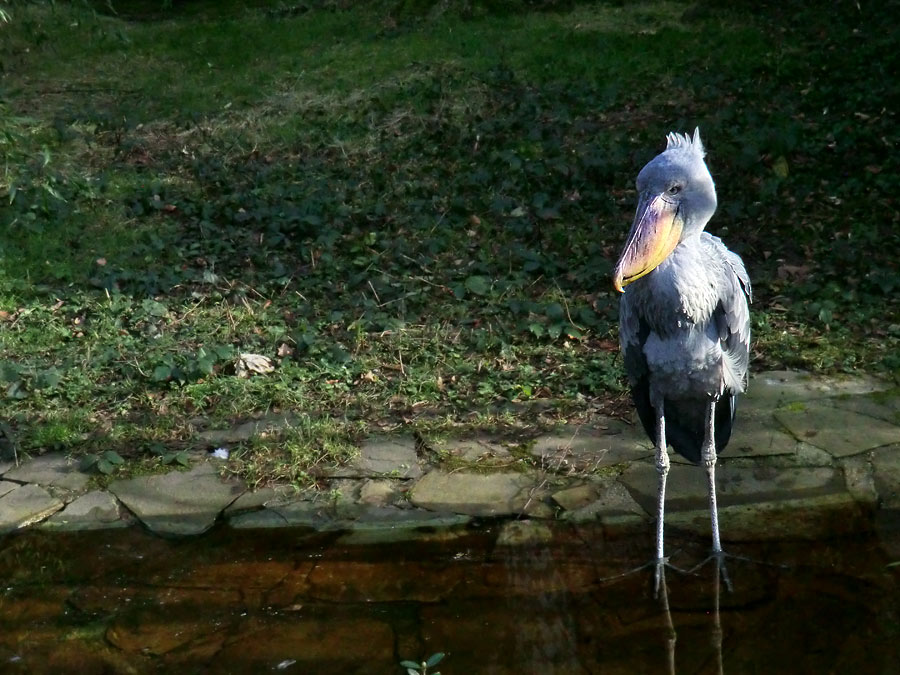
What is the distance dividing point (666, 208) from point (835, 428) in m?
1.71

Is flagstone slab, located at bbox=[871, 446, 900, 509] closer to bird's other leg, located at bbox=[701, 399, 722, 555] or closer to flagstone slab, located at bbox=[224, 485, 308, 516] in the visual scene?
bird's other leg, located at bbox=[701, 399, 722, 555]

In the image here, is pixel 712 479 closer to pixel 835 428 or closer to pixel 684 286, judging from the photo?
pixel 684 286

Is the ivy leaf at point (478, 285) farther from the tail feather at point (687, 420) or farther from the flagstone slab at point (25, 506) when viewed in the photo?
the flagstone slab at point (25, 506)

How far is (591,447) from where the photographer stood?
486 centimetres

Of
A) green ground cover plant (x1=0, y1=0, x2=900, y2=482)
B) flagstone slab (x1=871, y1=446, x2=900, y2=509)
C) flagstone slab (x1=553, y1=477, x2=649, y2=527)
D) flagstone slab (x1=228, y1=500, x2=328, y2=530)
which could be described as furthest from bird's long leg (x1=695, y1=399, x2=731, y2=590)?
flagstone slab (x1=228, y1=500, x2=328, y2=530)

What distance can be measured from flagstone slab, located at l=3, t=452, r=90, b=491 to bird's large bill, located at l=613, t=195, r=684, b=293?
2.65 metres

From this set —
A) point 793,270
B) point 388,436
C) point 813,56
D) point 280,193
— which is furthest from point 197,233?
point 813,56

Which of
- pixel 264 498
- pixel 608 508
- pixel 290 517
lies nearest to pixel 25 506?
pixel 264 498

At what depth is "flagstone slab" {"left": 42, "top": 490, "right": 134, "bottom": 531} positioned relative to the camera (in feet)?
14.6

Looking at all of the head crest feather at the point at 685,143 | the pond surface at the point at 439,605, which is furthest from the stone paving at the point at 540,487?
the head crest feather at the point at 685,143

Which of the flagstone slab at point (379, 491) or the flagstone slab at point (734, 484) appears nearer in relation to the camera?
the flagstone slab at point (734, 484)

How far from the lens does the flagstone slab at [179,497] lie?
4.45m

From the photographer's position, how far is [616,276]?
367 cm

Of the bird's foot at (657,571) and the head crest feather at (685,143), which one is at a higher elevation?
the head crest feather at (685,143)
